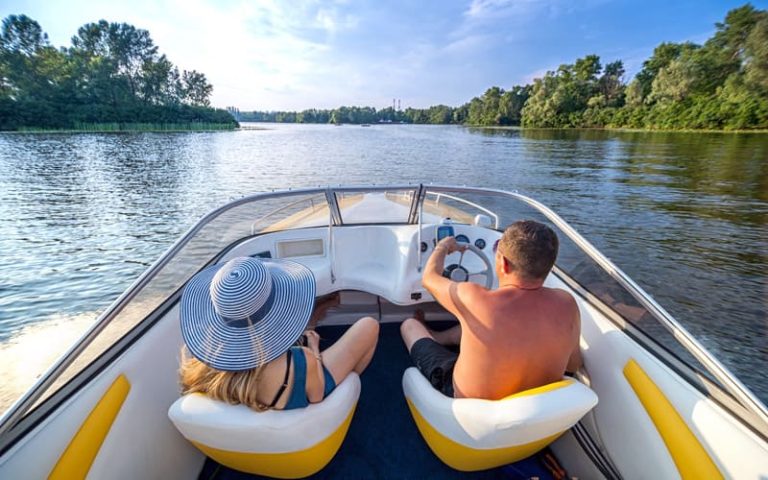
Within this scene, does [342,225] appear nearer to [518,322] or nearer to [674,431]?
[518,322]

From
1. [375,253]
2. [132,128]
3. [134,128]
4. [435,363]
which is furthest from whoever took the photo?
[134,128]

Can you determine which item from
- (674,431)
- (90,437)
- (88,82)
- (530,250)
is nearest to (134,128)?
(88,82)

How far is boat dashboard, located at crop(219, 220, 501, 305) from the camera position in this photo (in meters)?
2.65

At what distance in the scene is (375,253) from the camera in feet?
10.0

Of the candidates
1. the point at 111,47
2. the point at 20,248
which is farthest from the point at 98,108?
the point at 20,248

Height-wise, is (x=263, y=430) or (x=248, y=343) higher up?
(x=248, y=343)

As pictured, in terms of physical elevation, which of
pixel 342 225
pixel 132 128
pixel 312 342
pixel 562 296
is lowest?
pixel 312 342

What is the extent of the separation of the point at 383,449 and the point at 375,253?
5.05ft

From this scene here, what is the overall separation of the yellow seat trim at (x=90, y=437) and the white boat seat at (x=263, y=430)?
262 mm

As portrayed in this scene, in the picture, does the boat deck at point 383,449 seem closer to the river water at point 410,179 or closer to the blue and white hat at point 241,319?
the blue and white hat at point 241,319

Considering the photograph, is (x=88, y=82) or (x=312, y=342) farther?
(x=88, y=82)

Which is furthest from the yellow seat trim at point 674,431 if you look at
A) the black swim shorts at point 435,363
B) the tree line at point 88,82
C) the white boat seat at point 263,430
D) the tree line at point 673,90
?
the tree line at point 88,82

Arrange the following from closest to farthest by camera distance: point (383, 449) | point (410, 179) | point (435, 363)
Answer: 1. point (435, 363)
2. point (383, 449)
3. point (410, 179)

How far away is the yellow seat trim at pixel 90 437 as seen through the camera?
1.09 m
